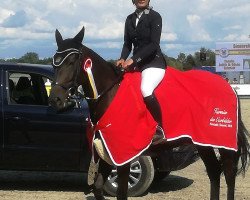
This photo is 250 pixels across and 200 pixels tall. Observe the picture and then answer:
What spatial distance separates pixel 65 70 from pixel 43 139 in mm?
2475

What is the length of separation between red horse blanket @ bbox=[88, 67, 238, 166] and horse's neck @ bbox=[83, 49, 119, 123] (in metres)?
0.08

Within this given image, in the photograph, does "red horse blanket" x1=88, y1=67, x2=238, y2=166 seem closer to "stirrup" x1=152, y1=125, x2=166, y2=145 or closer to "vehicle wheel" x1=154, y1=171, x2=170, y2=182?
"stirrup" x1=152, y1=125, x2=166, y2=145

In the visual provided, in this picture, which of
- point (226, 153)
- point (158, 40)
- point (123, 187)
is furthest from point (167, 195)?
point (158, 40)

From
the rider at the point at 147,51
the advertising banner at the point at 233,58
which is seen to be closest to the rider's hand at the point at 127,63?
the rider at the point at 147,51

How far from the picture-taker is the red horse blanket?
5711mm

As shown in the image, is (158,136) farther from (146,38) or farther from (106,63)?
(146,38)

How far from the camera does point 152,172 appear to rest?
7773mm

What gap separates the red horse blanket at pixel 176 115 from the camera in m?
5.71

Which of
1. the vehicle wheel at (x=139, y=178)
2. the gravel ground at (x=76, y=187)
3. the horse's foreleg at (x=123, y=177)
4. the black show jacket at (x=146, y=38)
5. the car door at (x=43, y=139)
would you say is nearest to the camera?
the horse's foreleg at (x=123, y=177)

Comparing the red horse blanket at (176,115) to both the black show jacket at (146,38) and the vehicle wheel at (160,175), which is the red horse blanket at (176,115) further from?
the vehicle wheel at (160,175)

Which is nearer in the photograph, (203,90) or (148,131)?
(148,131)

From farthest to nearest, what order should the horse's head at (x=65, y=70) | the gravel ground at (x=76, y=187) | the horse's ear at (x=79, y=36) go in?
the gravel ground at (x=76, y=187) → the horse's ear at (x=79, y=36) → the horse's head at (x=65, y=70)

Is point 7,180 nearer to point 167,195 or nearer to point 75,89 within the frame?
point 167,195

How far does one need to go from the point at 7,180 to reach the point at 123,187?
3.87 meters
